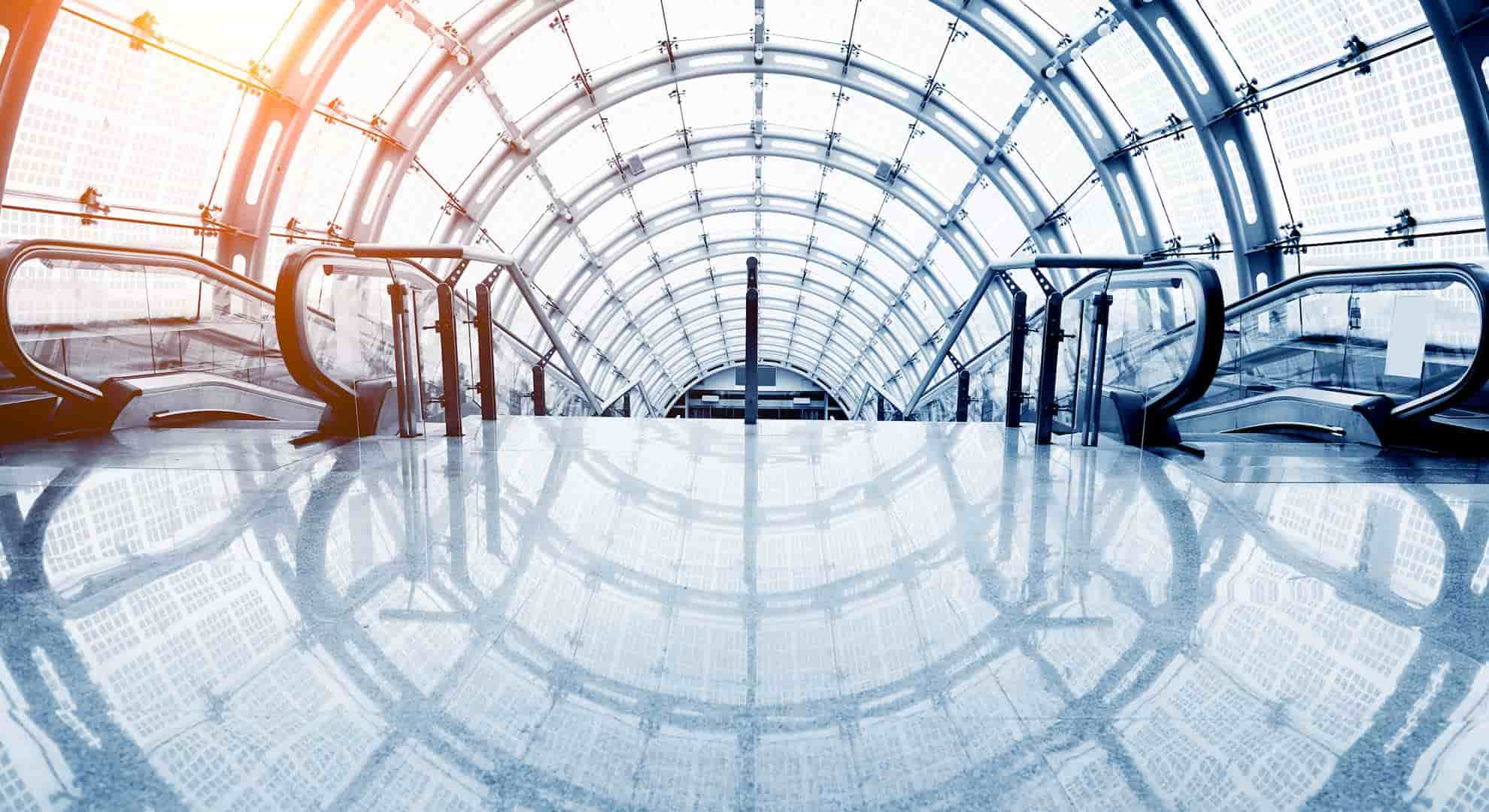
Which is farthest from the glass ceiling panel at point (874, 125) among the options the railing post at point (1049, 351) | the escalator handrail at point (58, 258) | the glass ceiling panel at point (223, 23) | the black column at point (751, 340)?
the escalator handrail at point (58, 258)

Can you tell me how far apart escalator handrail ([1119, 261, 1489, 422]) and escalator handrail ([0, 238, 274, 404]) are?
825cm

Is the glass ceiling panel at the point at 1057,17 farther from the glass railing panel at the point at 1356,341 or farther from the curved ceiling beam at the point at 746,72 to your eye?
the glass railing panel at the point at 1356,341

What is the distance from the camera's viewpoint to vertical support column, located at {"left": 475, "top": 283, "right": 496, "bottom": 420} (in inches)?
301

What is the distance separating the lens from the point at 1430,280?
6000 millimetres

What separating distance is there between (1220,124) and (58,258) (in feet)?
48.7

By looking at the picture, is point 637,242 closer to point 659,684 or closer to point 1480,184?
point 1480,184

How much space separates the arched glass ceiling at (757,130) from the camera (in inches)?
400

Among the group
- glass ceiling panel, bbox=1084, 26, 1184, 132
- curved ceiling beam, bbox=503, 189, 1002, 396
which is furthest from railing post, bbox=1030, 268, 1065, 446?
curved ceiling beam, bbox=503, 189, 1002, 396

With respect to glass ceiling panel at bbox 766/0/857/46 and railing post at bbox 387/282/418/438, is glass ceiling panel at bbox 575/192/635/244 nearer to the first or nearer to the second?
glass ceiling panel at bbox 766/0/857/46

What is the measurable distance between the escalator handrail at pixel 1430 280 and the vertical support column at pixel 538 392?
7502mm

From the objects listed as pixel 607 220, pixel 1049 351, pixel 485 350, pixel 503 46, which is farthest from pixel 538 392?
pixel 607 220

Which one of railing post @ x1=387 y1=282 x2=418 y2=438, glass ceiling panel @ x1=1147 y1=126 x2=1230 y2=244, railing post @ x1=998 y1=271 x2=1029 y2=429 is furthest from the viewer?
glass ceiling panel @ x1=1147 y1=126 x2=1230 y2=244

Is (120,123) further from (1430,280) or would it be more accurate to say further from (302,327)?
(1430,280)

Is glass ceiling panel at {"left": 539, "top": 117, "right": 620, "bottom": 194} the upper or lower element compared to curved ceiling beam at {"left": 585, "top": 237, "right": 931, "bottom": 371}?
upper
